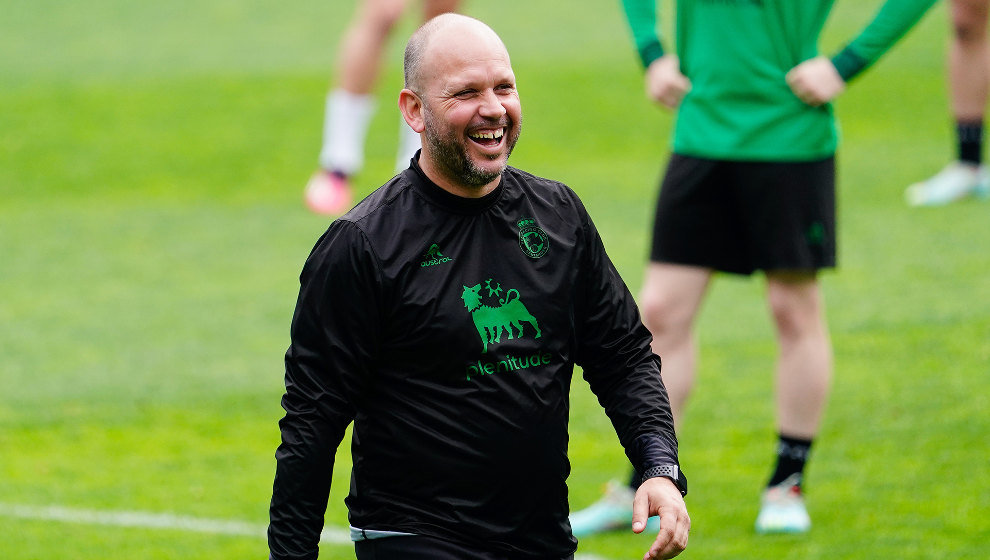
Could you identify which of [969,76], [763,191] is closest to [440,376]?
[763,191]

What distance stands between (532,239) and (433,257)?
24cm

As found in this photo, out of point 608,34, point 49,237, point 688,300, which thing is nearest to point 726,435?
point 688,300

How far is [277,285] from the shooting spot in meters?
9.72

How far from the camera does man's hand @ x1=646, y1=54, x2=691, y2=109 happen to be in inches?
221

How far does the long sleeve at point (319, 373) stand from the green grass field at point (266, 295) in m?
2.21

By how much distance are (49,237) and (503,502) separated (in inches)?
330

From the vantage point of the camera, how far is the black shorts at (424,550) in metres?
3.31

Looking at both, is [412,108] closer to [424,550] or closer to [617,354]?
[617,354]

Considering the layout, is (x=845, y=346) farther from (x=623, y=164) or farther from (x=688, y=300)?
(x=623, y=164)

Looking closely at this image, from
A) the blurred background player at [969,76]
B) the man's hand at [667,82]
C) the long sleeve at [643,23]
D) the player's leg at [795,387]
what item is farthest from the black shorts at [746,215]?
the blurred background player at [969,76]

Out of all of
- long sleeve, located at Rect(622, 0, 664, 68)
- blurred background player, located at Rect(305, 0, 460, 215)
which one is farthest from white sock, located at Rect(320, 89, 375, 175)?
long sleeve, located at Rect(622, 0, 664, 68)

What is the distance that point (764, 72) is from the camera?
212 inches

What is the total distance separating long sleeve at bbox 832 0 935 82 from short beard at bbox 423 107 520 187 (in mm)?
2453

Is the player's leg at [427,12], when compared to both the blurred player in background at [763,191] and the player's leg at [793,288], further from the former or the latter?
the player's leg at [793,288]
